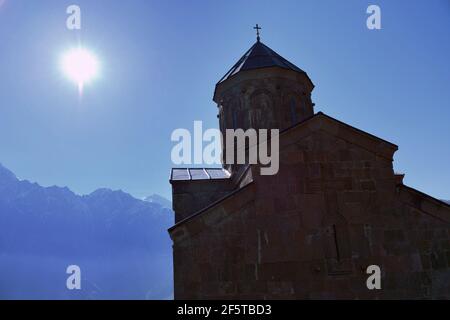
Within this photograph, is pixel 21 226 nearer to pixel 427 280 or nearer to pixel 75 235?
pixel 75 235

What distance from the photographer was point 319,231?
6066mm

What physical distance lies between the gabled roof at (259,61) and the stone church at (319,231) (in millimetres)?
5245

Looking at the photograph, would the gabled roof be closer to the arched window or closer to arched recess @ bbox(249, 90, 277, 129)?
arched recess @ bbox(249, 90, 277, 129)

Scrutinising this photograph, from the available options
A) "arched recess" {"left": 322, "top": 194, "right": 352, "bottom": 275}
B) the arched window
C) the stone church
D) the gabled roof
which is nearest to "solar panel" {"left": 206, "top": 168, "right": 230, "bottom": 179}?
the arched window

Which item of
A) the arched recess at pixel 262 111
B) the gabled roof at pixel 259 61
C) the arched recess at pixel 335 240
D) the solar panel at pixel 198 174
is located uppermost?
the gabled roof at pixel 259 61

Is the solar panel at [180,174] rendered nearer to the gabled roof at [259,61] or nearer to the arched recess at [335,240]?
the gabled roof at [259,61]

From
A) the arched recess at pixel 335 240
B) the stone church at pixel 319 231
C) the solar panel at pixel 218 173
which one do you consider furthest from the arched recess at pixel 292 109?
the arched recess at pixel 335 240

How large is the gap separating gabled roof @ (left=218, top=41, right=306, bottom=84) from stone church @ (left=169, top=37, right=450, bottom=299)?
524 centimetres

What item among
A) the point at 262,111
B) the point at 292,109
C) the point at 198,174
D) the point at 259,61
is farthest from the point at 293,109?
the point at 198,174

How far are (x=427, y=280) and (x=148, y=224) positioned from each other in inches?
6509

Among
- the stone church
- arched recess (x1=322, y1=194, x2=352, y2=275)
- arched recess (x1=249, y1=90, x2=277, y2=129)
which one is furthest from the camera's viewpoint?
arched recess (x1=249, y1=90, x2=277, y2=129)

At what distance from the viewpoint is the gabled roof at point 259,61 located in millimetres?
11278

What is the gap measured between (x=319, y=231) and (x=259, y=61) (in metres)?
7.32

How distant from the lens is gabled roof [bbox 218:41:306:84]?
1128 centimetres
